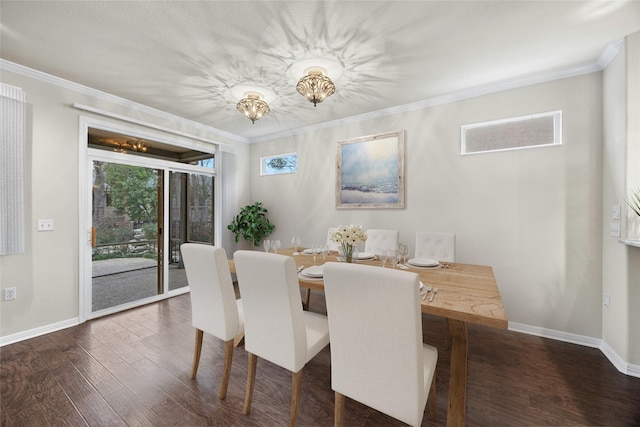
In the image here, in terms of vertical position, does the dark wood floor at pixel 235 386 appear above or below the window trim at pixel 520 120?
below

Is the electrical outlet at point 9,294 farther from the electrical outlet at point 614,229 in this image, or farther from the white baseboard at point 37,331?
the electrical outlet at point 614,229

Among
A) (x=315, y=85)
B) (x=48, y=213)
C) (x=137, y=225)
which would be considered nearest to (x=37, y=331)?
(x=48, y=213)

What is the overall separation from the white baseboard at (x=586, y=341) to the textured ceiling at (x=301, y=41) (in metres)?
2.61

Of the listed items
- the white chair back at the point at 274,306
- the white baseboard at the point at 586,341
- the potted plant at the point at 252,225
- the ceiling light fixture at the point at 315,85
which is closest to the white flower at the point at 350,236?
the white chair back at the point at 274,306

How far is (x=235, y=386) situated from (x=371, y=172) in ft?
9.58

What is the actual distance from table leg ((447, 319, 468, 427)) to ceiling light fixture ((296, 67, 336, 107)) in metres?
2.11

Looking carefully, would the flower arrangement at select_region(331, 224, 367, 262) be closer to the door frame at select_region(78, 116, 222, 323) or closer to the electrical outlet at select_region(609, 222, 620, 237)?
the electrical outlet at select_region(609, 222, 620, 237)

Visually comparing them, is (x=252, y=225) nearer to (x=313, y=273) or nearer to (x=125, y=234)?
(x=125, y=234)

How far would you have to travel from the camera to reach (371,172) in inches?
146

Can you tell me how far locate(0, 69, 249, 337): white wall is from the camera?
2.57 m

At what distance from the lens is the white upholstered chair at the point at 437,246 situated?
2.62 m

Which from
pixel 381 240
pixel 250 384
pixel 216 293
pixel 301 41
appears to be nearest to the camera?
pixel 250 384

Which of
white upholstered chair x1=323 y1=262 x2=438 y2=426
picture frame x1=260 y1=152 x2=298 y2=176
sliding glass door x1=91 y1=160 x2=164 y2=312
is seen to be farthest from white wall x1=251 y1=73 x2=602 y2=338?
sliding glass door x1=91 y1=160 x2=164 y2=312

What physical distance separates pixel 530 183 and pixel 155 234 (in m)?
4.76
